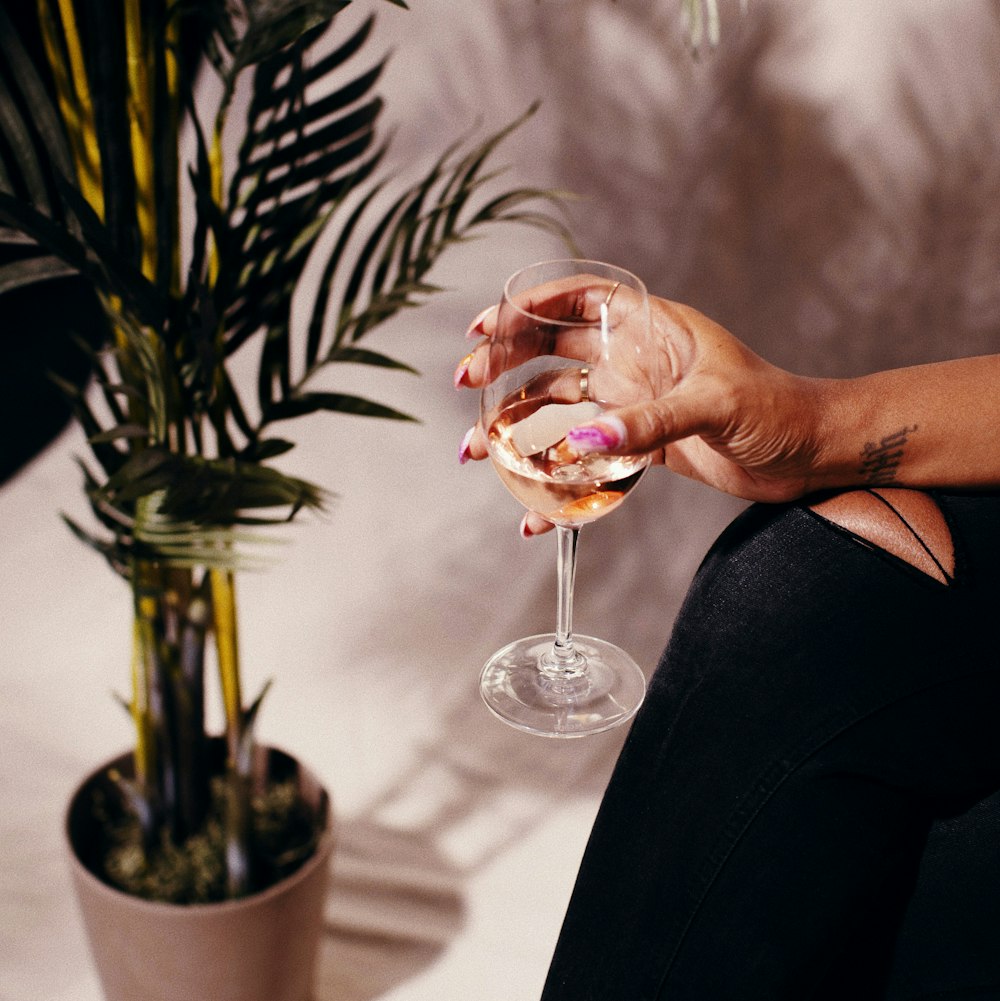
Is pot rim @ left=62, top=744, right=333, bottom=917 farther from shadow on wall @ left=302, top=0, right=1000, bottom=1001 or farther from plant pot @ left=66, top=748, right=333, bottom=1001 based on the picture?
shadow on wall @ left=302, top=0, right=1000, bottom=1001

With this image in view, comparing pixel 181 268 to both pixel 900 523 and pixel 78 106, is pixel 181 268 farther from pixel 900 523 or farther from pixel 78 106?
pixel 900 523

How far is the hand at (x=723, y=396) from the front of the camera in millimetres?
811

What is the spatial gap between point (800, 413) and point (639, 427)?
20 centimetres

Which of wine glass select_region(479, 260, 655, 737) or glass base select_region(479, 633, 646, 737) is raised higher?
wine glass select_region(479, 260, 655, 737)

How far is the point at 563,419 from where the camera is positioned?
83 cm

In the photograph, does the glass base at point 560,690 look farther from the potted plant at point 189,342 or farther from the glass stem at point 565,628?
the potted plant at point 189,342

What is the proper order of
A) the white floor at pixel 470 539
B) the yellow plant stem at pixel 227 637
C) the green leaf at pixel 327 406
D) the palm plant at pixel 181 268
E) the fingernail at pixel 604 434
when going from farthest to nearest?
the white floor at pixel 470 539 → the yellow plant stem at pixel 227 637 → the green leaf at pixel 327 406 → the palm plant at pixel 181 268 → the fingernail at pixel 604 434

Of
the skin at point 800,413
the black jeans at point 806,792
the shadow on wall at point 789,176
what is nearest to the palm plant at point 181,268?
the skin at point 800,413

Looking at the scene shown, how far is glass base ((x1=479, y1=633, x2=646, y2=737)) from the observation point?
855 mm

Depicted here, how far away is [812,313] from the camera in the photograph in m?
2.00

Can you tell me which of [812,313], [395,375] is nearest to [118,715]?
[395,375]

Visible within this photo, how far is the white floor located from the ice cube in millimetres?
1050

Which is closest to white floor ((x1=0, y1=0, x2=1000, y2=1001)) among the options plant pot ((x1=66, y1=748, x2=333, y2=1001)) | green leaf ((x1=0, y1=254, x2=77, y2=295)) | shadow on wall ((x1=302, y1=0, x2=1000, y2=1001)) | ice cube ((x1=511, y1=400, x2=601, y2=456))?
shadow on wall ((x1=302, y1=0, x2=1000, y2=1001))

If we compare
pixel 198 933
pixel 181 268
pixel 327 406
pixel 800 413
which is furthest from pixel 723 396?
Answer: pixel 198 933
